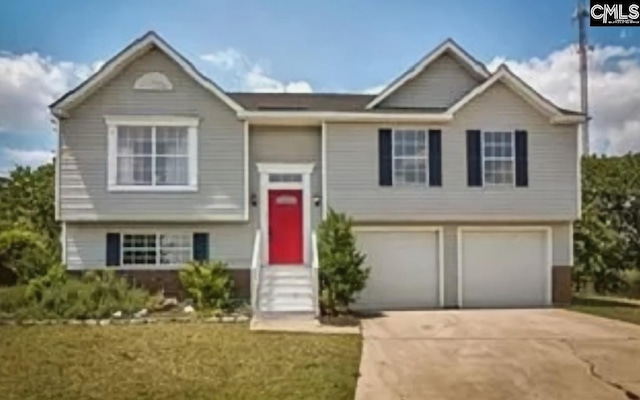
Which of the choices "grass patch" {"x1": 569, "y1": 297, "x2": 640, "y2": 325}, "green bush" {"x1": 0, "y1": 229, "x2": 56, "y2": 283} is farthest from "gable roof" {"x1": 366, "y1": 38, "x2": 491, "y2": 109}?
Result: "green bush" {"x1": 0, "y1": 229, "x2": 56, "y2": 283}

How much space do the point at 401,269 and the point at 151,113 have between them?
24.6 feet

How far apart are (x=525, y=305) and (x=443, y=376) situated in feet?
34.9

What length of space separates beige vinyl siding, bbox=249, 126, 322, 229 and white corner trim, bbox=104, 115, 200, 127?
5.48 feet

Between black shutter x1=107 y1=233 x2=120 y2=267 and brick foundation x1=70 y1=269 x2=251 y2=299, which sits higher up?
black shutter x1=107 y1=233 x2=120 y2=267

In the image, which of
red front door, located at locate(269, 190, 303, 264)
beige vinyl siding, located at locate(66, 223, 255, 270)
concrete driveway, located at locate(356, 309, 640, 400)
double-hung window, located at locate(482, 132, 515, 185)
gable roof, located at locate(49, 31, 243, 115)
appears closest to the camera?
concrete driveway, located at locate(356, 309, 640, 400)

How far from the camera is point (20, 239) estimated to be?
73.6ft

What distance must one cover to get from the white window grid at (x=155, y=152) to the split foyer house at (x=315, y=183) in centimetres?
3

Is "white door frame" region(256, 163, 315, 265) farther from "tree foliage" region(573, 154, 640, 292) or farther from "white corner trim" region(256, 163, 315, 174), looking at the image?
"tree foliage" region(573, 154, 640, 292)

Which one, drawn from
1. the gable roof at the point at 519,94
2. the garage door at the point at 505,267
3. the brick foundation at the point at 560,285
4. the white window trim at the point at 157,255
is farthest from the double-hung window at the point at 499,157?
the white window trim at the point at 157,255

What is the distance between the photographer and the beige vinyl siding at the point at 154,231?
63.5 ft

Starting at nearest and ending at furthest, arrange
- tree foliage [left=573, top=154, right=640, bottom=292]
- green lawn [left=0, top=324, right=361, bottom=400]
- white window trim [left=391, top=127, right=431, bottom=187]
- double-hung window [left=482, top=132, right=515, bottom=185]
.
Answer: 1. green lawn [left=0, top=324, right=361, bottom=400]
2. white window trim [left=391, top=127, right=431, bottom=187]
3. double-hung window [left=482, top=132, right=515, bottom=185]
4. tree foliage [left=573, top=154, right=640, bottom=292]

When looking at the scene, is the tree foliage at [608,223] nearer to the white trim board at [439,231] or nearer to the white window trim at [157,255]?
the white trim board at [439,231]

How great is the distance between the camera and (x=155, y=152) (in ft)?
63.2

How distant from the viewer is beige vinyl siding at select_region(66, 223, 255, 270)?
762 inches
